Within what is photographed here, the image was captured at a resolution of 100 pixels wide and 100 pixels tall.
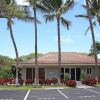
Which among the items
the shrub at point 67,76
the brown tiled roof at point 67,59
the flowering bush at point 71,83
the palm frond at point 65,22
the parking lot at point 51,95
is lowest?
the parking lot at point 51,95

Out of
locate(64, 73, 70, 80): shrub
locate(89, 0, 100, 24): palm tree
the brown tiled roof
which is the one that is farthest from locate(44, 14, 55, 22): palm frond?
locate(64, 73, 70, 80): shrub

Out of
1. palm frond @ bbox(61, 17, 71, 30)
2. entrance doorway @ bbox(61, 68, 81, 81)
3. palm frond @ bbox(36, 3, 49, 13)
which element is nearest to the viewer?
palm frond @ bbox(36, 3, 49, 13)

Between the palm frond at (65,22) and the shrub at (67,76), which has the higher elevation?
the palm frond at (65,22)

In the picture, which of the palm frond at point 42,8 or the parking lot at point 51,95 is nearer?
the parking lot at point 51,95

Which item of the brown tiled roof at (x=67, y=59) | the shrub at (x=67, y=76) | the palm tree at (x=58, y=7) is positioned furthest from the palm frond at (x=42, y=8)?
the shrub at (x=67, y=76)

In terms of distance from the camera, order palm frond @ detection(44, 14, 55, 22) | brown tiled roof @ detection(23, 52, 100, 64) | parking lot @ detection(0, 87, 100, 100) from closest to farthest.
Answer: parking lot @ detection(0, 87, 100, 100) < palm frond @ detection(44, 14, 55, 22) < brown tiled roof @ detection(23, 52, 100, 64)

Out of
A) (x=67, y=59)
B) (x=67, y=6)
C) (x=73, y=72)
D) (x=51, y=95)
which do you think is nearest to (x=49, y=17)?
(x=67, y=6)

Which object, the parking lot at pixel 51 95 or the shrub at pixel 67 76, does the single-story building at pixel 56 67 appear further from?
the parking lot at pixel 51 95

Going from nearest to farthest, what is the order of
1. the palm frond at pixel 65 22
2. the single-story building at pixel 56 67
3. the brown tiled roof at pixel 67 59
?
the palm frond at pixel 65 22, the single-story building at pixel 56 67, the brown tiled roof at pixel 67 59

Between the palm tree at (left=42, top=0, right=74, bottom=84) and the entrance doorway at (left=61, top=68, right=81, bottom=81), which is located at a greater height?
the palm tree at (left=42, top=0, right=74, bottom=84)

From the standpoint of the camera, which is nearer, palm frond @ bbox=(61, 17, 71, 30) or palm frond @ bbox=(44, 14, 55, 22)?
palm frond @ bbox=(44, 14, 55, 22)

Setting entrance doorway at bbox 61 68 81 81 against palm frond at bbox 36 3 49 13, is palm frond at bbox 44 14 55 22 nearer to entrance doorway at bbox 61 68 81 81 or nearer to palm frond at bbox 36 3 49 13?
palm frond at bbox 36 3 49 13

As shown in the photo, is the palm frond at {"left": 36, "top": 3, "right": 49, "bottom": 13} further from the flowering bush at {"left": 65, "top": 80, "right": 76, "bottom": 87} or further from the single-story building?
the single-story building

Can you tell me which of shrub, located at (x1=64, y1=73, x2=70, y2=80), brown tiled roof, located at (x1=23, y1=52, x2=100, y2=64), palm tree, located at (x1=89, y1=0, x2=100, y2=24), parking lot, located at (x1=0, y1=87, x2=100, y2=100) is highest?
palm tree, located at (x1=89, y1=0, x2=100, y2=24)
